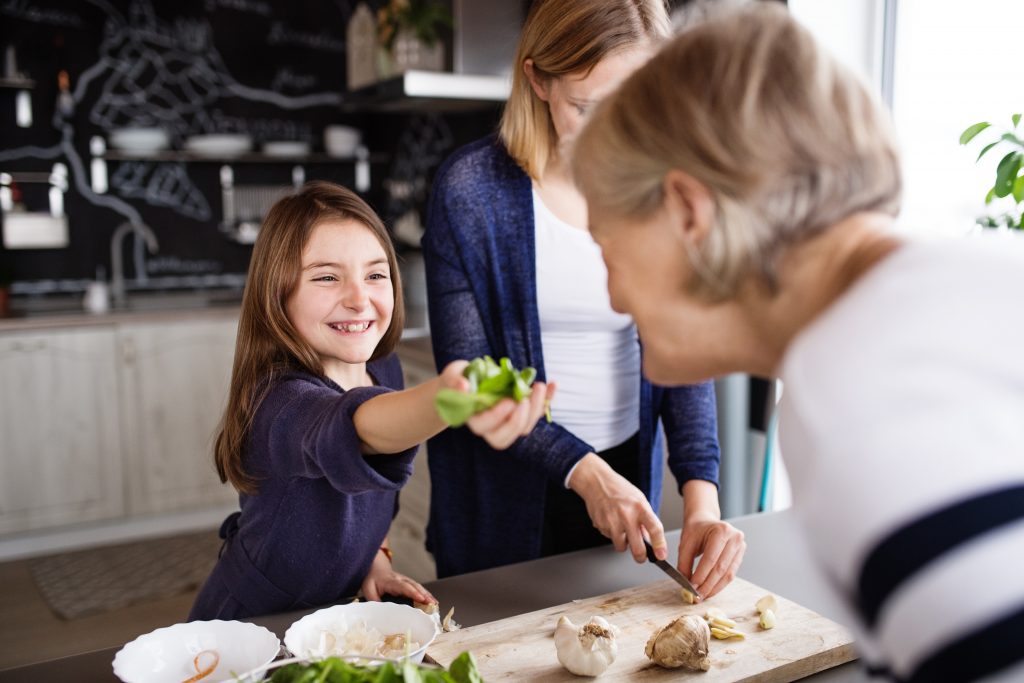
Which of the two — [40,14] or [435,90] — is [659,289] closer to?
[435,90]

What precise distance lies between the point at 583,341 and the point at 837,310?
926 millimetres

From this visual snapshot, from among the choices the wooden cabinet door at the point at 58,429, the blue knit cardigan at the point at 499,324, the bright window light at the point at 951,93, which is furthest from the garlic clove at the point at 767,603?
the wooden cabinet door at the point at 58,429

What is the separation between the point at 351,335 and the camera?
3.97ft

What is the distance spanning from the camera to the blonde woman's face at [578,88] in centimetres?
126

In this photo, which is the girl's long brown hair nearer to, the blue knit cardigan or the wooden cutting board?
the blue knit cardigan

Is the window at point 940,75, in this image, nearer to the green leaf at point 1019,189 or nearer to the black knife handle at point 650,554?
the green leaf at point 1019,189

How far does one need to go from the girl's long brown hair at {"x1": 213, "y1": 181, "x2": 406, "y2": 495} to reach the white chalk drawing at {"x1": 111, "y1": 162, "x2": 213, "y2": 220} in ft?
10.7

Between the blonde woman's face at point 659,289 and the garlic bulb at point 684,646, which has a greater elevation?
Result: the blonde woman's face at point 659,289

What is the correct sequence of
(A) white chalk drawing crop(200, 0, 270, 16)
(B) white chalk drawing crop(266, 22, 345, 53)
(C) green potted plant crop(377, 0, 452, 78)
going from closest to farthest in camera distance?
(C) green potted plant crop(377, 0, 452, 78) → (A) white chalk drawing crop(200, 0, 270, 16) → (B) white chalk drawing crop(266, 22, 345, 53)

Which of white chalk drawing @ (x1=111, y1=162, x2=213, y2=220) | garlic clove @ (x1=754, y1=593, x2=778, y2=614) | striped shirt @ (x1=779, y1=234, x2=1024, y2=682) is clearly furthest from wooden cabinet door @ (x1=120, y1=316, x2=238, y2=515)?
striped shirt @ (x1=779, y1=234, x2=1024, y2=682)

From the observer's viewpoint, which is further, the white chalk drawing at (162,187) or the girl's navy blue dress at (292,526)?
the white chalk drawing at (162,187)

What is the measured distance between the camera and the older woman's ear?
1.97 feet

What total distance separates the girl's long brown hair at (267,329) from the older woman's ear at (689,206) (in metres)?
0.68

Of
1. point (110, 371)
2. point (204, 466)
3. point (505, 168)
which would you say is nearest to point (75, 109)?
point (110, 371)
